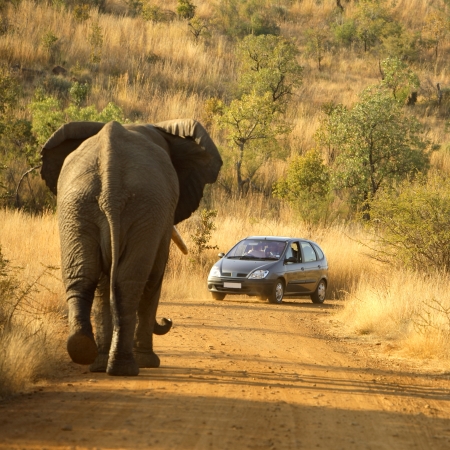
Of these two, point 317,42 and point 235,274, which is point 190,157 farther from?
point 317,42

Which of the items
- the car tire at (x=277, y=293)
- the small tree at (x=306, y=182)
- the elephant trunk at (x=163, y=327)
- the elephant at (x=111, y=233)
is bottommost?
the small tree at (x=306, y=182)

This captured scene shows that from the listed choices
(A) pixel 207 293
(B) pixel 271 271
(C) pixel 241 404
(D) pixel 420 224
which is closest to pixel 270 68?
(A) pixel 207 293

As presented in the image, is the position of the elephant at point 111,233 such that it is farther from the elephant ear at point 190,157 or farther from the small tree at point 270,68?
the small tree at point 270,68

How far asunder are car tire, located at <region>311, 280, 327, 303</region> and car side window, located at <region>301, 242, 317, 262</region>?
0.60 m

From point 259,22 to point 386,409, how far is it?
5898cm

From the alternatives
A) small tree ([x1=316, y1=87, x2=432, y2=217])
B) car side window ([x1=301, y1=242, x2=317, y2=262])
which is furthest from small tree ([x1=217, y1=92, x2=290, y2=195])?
car side window ([x1=301, y1=242, x2=317, y2=262])

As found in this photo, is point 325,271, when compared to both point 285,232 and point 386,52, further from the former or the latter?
point 386,52

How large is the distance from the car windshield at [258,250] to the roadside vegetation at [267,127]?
1245mm

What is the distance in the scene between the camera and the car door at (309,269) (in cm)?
2298

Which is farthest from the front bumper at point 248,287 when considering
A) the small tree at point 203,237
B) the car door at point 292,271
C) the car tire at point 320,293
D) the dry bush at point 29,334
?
the dry bush at point 29,334

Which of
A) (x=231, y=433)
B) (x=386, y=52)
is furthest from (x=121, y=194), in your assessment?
(x=386, y=52)

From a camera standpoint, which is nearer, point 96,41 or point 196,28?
point 96,41

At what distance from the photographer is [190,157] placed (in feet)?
34.4

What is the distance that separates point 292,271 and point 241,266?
4.27ft
